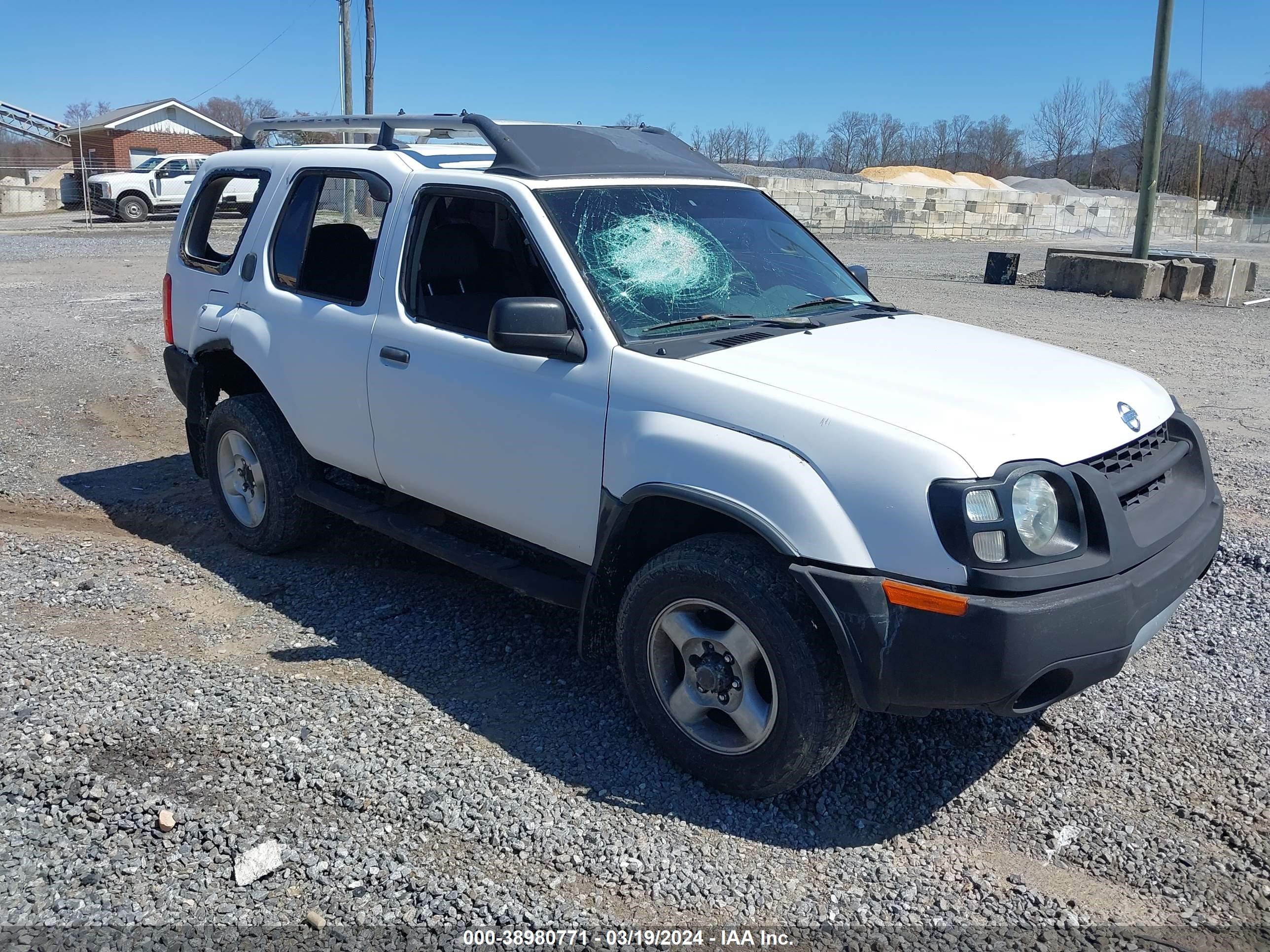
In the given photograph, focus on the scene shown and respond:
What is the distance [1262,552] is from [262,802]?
5.00 meters

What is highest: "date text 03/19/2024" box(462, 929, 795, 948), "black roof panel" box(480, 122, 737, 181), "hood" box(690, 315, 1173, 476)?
"black roof panel" box(480, 122, 737, 181)

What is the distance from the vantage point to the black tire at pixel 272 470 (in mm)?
5234

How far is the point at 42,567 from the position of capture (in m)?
5.34

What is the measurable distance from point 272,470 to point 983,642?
3662 mm

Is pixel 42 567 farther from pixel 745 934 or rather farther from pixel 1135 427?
pixel 1135 427

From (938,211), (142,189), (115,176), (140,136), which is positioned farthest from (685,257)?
(140,136)

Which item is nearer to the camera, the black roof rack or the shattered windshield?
the shattered windshield

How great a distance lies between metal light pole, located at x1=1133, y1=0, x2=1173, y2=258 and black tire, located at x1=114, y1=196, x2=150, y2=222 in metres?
27.0

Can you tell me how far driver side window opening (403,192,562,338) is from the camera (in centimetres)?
437

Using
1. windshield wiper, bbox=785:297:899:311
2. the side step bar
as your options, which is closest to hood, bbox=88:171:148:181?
the side step bar

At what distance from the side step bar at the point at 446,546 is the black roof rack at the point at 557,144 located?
1541mm

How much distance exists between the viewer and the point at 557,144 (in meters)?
4.43

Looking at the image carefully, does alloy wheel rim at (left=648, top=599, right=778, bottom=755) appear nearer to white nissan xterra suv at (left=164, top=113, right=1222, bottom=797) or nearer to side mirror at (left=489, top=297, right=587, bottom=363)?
white nissan xterra suv at (left=164, top=113, right=1222, bottom=797)

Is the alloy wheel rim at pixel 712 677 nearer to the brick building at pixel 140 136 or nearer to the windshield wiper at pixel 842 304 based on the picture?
the windshield wiper at pixel 842 304
